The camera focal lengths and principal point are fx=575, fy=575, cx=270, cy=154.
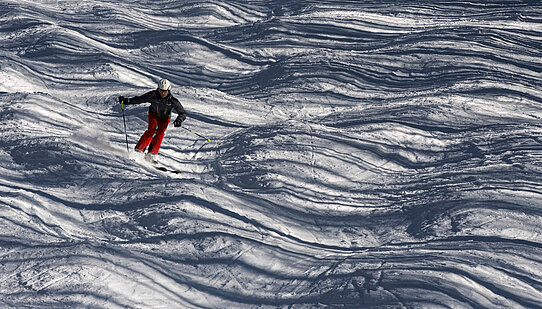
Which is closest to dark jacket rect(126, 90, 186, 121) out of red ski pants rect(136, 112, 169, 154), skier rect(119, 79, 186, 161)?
skier rect(119, 79, 186, 161)

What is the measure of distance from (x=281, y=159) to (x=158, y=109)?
3136 mm

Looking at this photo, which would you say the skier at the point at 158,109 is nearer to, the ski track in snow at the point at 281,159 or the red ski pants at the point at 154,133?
the red ski pants at the point at 154,133

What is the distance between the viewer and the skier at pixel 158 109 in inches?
345

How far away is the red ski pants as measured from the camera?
29.5 ft

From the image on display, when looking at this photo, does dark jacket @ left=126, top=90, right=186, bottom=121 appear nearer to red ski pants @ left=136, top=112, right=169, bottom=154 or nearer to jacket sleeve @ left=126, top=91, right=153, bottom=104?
jacket sleeve @ left=126, top=91, right=153, bottom=104

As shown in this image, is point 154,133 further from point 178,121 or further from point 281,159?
point 281,159

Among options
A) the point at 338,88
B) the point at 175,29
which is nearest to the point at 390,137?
the point at 338,88

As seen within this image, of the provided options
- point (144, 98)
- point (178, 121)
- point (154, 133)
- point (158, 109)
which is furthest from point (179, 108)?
point (154, 133)

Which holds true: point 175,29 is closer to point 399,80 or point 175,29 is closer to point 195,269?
point 399,80

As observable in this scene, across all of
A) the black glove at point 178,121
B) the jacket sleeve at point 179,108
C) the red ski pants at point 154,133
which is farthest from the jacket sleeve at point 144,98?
the black glove at point 178,121

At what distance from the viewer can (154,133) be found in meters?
9.28

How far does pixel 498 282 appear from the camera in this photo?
8.61 meters

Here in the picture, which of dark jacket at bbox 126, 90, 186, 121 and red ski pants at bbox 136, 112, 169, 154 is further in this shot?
red ski pants at bbox 136, 112, 169, 154

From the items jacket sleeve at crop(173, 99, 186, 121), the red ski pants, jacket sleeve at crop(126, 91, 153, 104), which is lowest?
the red ski pants
